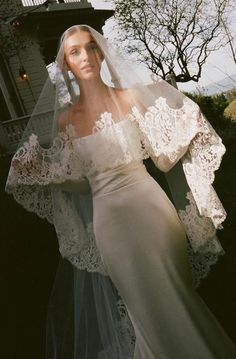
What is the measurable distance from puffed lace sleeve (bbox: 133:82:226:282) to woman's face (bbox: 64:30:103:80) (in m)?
0.40

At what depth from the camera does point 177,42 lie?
2442 centimetres

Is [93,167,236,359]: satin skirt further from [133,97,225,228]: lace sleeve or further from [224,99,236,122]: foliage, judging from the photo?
[224,99,236,122]: foliage

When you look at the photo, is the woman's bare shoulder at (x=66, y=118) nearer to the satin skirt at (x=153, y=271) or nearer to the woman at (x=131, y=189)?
the woman at (x=131, y=189)

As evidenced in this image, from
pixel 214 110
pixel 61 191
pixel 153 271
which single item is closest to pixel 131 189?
pixel 153 271

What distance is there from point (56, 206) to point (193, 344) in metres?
1.34

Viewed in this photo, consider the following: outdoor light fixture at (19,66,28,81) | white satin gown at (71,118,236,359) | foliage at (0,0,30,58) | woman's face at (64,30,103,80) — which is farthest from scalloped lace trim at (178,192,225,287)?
outdoor light fixture at (19,66,28,81)

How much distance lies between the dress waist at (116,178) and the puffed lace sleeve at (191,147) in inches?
8.2

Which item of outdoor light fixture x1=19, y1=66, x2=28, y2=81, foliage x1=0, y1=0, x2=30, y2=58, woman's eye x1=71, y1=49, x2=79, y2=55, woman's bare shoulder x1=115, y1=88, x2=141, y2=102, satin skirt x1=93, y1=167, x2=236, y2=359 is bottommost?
satin skirt x1=93, y1=167, x2=236, y2=359

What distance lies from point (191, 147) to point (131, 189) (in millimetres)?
523

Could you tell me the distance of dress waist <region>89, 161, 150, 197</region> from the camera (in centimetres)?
272

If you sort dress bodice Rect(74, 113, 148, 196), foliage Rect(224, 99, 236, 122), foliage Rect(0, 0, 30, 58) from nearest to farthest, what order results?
dress bodice Rect(74, 113, 148, 196) → foliage Rect(0, 0, 30, 58) → foliage Rect(224, 99, 236, 122)

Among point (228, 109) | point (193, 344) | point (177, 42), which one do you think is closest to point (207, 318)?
point (193, 344)

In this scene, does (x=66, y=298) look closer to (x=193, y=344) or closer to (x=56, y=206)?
(x=56, y=206)

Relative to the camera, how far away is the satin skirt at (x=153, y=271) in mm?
2480
